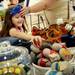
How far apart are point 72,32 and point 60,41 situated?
0.37 feet

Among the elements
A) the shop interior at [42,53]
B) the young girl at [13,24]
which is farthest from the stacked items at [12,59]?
the young girl at [13,24]

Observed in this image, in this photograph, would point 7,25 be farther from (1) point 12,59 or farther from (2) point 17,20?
(1) point 12,59

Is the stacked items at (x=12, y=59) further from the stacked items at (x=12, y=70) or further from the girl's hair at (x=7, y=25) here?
the girl's hair at (x=7, y=25)

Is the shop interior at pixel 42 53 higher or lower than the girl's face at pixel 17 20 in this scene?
lower

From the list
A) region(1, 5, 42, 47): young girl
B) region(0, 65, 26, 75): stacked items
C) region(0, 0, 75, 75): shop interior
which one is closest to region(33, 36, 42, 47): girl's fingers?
region(0, 0, 75, 75): shop interior

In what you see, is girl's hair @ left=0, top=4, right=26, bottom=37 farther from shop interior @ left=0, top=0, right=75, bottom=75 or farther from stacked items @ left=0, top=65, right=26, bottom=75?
stacked items @ left=0, top=65, right=26, bottom=75

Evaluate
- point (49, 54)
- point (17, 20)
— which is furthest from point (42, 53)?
point (17, 20)

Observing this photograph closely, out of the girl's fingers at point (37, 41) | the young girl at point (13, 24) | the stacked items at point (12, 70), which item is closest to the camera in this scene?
the stacked items at point (12, 70)

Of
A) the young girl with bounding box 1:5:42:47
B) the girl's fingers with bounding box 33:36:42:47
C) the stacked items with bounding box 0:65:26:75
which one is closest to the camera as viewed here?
the stacked items with bounding box 0:65:26:75

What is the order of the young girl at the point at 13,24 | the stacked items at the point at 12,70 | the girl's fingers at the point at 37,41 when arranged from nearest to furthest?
1. the stacked items at the point at 12,70
2. the girl's fingers at the point at 37,41
3. the young girl at the point at 13,24

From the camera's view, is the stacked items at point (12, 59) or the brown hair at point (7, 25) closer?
the stacked items at point (12, 59)

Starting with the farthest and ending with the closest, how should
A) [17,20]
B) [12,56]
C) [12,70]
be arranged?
[17,20] < [12,56] < [12,70]

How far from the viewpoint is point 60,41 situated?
2.84ft

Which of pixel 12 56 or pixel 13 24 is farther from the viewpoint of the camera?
pixel 13 24
